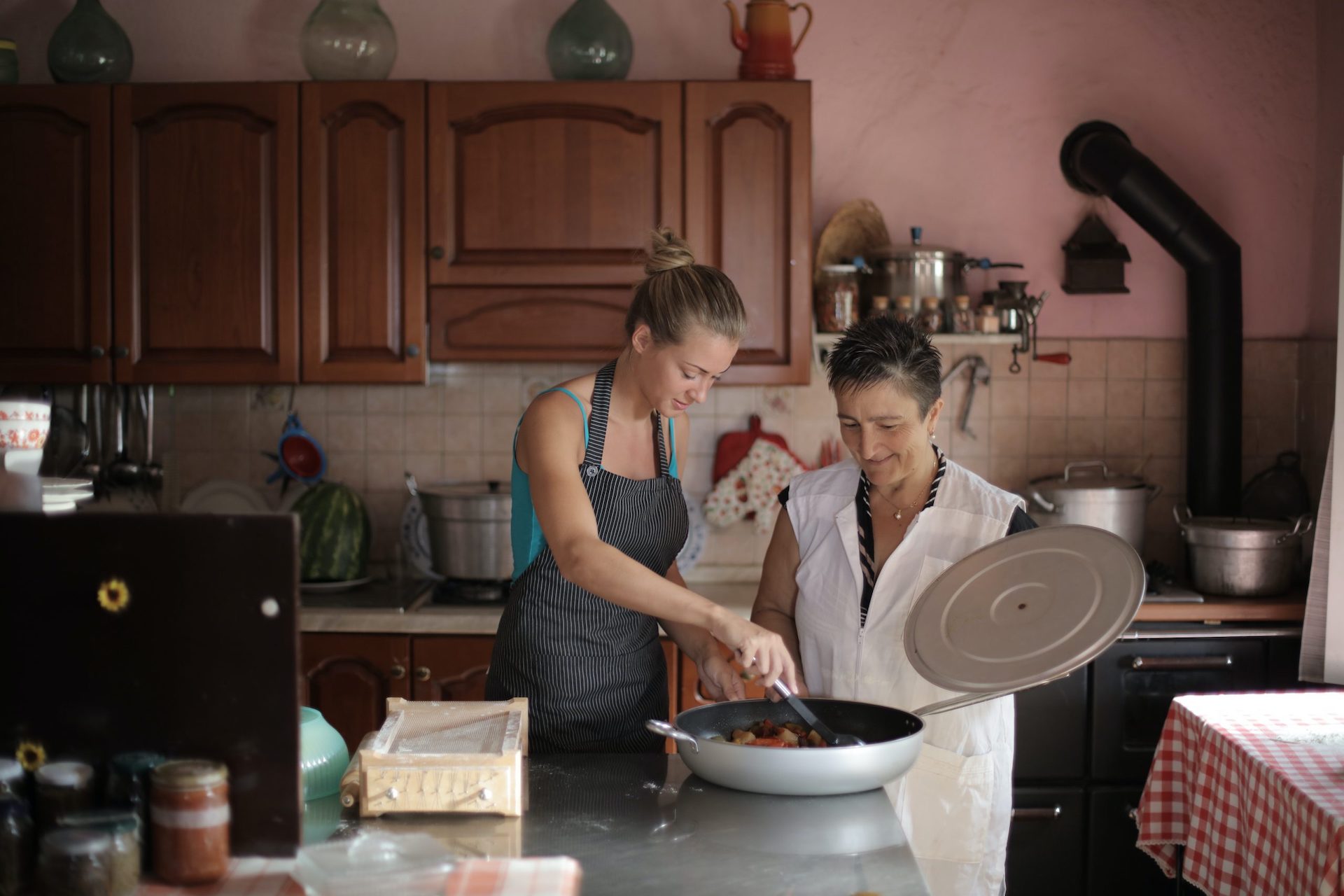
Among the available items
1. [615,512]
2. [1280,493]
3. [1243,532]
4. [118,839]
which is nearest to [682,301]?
[615,512]

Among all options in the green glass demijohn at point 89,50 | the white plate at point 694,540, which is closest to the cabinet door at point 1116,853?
the white plate at point 694,540

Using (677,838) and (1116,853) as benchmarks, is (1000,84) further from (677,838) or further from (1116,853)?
(677,838)

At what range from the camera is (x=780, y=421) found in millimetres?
3541

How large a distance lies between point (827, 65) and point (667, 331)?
1.89m

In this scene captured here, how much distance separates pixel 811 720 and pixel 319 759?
64 centimetres

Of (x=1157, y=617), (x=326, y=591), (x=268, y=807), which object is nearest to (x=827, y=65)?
(x=1157, y=617)

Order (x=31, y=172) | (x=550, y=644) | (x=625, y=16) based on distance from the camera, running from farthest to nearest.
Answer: (x=625, y=16), (x=31, y=172), (x=550, y=644)

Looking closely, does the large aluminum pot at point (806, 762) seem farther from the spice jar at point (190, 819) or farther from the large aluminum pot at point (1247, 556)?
the large aluminum pot at point (1247, 556)

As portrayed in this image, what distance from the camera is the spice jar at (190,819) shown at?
1127 mm

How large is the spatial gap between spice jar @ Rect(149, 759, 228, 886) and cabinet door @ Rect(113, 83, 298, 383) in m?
2.16

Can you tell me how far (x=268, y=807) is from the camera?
1.16m

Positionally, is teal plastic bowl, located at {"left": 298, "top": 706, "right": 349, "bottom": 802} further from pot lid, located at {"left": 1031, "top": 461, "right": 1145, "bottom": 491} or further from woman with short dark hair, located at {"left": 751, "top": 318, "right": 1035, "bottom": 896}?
pot lid, located at {"left": 1031, "top": 461, "right": 1145, "bottom": 491}

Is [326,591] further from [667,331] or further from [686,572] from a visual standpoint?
[667,331]

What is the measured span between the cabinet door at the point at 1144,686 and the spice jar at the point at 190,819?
7.52ft
